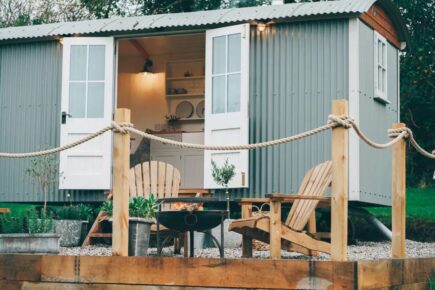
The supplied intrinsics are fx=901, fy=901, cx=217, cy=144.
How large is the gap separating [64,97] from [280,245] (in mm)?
4619

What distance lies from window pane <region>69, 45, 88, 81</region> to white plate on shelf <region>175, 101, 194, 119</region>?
253cm

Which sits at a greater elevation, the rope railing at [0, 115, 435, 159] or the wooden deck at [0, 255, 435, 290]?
the rope railing at [0, 115, 435, 159]

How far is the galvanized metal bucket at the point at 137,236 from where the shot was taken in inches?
268

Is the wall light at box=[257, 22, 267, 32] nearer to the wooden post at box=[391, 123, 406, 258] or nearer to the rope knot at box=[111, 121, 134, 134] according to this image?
the wooden post at box=[391, 123, 406, 258]

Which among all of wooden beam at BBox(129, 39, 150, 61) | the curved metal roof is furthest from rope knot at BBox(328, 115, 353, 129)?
wooden beam at BBox(129, 39, 150, 61)

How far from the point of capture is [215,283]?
225 inches

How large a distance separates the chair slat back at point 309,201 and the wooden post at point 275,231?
23.2 inches

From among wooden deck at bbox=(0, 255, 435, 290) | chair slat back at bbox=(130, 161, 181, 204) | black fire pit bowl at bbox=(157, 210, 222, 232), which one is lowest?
wooden deck at bbox=(0, 255, 435, 290)

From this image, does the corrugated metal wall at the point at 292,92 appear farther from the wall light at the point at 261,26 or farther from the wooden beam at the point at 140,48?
the wooden beam at the point at 140,48

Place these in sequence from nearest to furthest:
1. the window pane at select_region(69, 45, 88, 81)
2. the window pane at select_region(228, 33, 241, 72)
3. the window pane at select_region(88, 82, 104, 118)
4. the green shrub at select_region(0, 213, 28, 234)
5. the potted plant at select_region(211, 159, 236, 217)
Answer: the green shrub at select_region(0, 213, 28, 234) < the potted plant at select_region(211, 159, 236, 217) < the window pane at select_region(228, 33, 241, 72) < the window pane at select_region(88, 82, 104, 118) < the window pane at select_region(69, 45, 88, 81)

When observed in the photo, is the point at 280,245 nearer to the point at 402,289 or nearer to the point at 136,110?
the point at 402,289

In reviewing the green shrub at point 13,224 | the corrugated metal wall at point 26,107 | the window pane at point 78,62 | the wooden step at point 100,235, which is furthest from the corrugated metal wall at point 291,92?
the green shrub at point 13,224

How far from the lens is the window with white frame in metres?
10.6

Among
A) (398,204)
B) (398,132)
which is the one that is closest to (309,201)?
(398,204)
